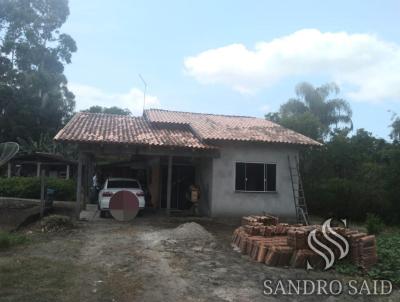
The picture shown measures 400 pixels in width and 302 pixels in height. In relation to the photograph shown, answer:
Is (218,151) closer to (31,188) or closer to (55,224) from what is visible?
(55,224)

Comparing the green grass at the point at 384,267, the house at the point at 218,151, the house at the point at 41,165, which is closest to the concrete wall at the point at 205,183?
the house at the point at 218,151

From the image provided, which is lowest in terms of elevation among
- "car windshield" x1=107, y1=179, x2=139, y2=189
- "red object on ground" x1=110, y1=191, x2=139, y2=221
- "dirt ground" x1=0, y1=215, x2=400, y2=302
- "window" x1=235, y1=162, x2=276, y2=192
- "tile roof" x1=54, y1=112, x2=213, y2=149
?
"dirt ground" x1=0, y1=215, x2=400, y2=302

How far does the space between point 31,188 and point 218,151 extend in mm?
12774

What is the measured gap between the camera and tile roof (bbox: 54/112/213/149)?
15.1 metres

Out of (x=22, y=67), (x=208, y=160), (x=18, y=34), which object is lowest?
(x=208, y=160)

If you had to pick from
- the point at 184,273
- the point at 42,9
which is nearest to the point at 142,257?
the point at 184,273

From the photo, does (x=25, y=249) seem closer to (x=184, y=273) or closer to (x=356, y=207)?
(x=184, y=273)

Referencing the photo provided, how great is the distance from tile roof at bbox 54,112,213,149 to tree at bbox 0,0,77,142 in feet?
59.1

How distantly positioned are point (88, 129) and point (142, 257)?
27.0 feet

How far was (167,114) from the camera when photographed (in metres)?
21.0

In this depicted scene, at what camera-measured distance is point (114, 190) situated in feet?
52.2

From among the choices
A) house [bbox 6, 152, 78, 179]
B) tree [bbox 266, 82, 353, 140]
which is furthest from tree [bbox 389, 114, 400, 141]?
house [bbox 6, 152, 78, 179]

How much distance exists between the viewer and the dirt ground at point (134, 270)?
6.98m

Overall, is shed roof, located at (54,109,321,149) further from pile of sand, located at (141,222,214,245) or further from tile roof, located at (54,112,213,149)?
pile of sand, located at (141,222,214,245)
